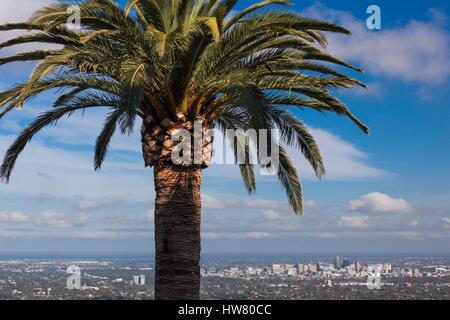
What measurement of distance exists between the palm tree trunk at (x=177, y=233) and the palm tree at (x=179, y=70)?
0.02 meters

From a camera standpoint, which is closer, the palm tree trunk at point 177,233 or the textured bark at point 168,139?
the palm tree trunk at point 177,233

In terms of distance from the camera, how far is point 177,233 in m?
11.2

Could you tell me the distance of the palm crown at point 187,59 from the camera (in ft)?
34.3

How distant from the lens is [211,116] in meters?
12.1

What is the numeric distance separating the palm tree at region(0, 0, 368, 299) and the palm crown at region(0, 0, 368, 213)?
18 mm

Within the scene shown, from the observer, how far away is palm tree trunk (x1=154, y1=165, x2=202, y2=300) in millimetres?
11078

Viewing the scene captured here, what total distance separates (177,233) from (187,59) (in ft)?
9.77

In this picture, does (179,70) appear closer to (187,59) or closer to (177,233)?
(187,59)

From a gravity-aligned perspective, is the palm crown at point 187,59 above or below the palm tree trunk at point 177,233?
above

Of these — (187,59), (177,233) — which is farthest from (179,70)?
(177,233)
